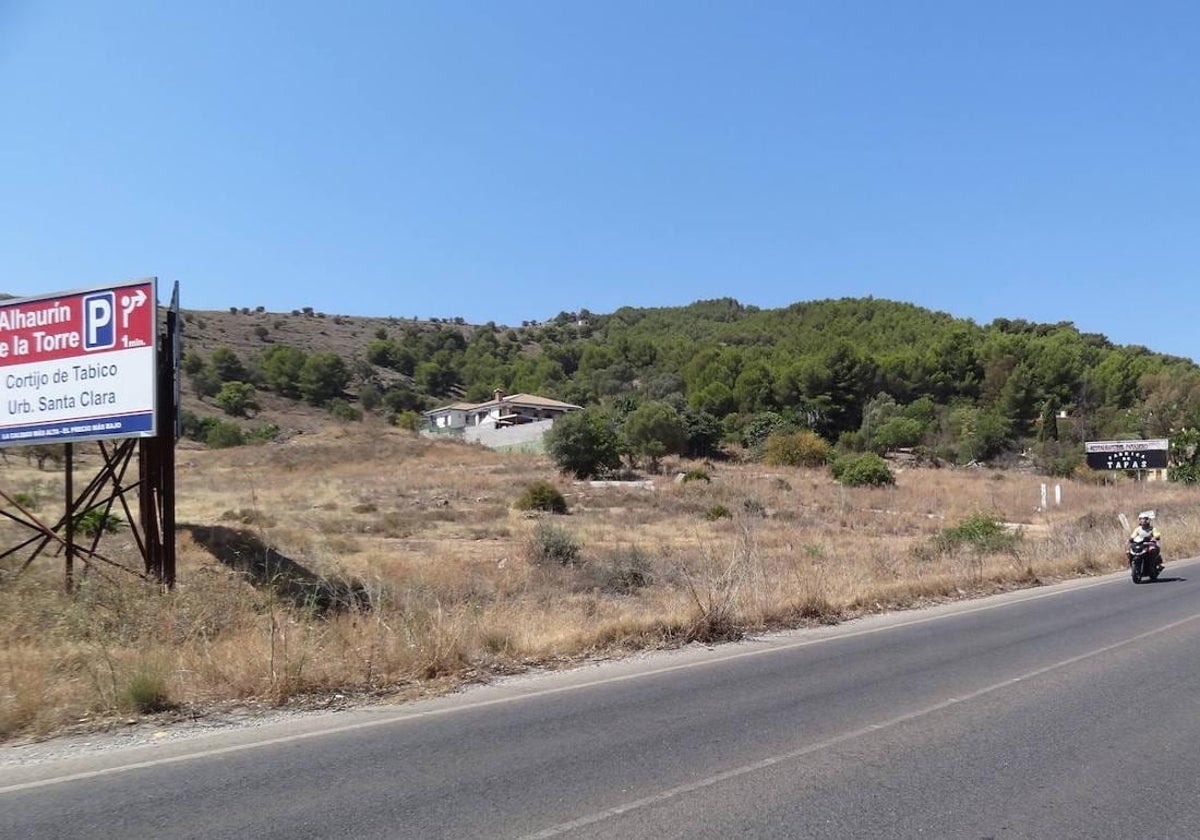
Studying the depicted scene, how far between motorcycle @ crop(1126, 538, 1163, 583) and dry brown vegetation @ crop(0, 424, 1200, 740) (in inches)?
75.0

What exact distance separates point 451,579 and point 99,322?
8.36 meters

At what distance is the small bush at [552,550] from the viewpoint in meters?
23.1

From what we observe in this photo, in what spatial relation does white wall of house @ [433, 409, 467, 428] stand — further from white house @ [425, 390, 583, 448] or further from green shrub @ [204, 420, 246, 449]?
green shrub @ [204, 420, 246, 449]

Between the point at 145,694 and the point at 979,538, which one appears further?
the point at 979,538

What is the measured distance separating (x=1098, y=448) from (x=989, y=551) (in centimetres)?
4335

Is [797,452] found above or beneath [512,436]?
beneath

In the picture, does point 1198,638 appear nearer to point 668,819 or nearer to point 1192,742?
point 1192,742

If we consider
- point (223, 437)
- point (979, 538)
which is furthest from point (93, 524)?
point (223, 437)

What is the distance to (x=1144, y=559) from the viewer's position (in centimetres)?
1902

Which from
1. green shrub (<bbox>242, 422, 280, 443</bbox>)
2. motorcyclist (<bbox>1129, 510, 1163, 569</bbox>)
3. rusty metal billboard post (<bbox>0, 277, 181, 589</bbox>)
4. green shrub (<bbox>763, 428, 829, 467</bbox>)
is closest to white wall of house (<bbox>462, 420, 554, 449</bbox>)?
green shrub (<bbox>242, 422, 280, 443</bbox>)

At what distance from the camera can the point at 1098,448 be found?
197 feet

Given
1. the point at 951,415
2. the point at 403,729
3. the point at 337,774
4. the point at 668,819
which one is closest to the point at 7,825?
the point at 337,774

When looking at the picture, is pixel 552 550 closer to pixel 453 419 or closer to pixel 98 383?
pixel 98 383

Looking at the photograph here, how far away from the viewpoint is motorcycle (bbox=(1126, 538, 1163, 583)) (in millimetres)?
18984
